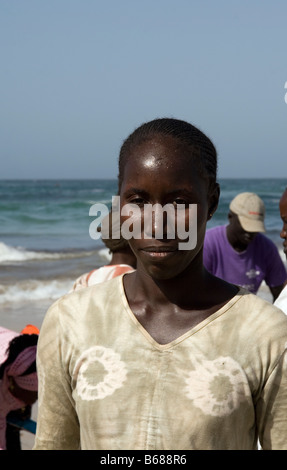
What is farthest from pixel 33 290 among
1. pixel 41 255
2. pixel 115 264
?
pixel 115 264

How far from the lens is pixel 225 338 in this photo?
1.61 metres

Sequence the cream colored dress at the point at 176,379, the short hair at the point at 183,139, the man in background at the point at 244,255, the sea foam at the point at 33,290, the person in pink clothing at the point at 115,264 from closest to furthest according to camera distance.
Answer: the cream colored dress at the point at 176,379, the short hair at the point at 183,139, the person in pink clothing at the point at 115,264, the man in background at the point at 244,255, the sea foam at the point at 33,290

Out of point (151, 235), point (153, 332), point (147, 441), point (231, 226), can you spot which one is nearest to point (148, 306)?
point (153, 332)

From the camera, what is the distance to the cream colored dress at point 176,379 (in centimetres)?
157

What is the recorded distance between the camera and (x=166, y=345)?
1.63 meters

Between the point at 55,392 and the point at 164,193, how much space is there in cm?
54

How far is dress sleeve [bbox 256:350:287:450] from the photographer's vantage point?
158 centimetres

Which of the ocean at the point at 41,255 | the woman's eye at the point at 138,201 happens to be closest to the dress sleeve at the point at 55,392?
the woman's eye at the point at 138,201

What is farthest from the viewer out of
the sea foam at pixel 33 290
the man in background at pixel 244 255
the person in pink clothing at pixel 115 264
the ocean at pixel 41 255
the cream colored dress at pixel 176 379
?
the sea foam at pixel 33 290

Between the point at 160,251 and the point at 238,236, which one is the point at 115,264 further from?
the point at 160,251

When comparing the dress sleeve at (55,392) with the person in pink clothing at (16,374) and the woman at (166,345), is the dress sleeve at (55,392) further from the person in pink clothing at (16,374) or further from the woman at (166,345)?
the person in pink clothing at (16,374)

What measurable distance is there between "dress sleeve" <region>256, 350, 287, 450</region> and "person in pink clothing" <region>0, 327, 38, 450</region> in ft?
5.86

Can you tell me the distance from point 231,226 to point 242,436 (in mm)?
3991

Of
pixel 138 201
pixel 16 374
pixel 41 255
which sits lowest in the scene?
pixel 41 255
